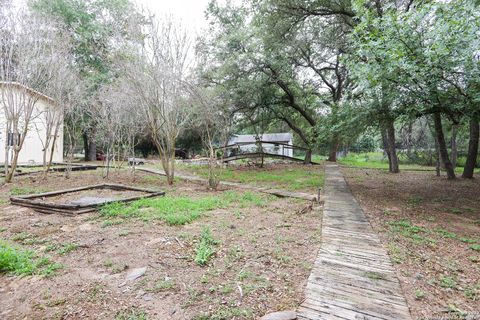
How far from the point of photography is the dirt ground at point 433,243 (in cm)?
202

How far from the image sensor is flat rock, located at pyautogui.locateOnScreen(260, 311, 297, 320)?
5.73ft

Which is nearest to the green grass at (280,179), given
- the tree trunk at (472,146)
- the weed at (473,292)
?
the weed at (473,292)

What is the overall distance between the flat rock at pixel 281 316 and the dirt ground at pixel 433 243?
947 mm

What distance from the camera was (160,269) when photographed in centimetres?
251

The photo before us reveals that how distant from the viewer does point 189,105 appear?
27.6ft

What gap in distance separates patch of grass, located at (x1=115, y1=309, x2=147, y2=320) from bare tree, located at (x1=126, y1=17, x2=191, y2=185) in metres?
5.94

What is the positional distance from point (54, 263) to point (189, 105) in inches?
261

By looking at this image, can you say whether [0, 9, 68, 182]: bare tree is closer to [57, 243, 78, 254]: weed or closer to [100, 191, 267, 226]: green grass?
[100, 191, 267, 226]: green grass

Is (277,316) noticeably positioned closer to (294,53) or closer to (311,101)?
(294,53)

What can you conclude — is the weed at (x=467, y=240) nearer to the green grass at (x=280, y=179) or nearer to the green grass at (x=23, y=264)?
the green grass at (x=280, y=179)

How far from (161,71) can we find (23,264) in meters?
5.55

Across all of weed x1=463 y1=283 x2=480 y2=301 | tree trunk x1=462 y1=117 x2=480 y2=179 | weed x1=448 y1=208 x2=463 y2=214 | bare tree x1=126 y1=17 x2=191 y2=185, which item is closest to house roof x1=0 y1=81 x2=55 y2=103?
bare tree x1=126 y1=17 x2=191 y2=185

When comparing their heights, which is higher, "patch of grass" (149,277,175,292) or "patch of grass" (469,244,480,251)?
"patch of grass" (469,244,480,251)

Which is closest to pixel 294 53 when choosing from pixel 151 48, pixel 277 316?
pixel 151 48
